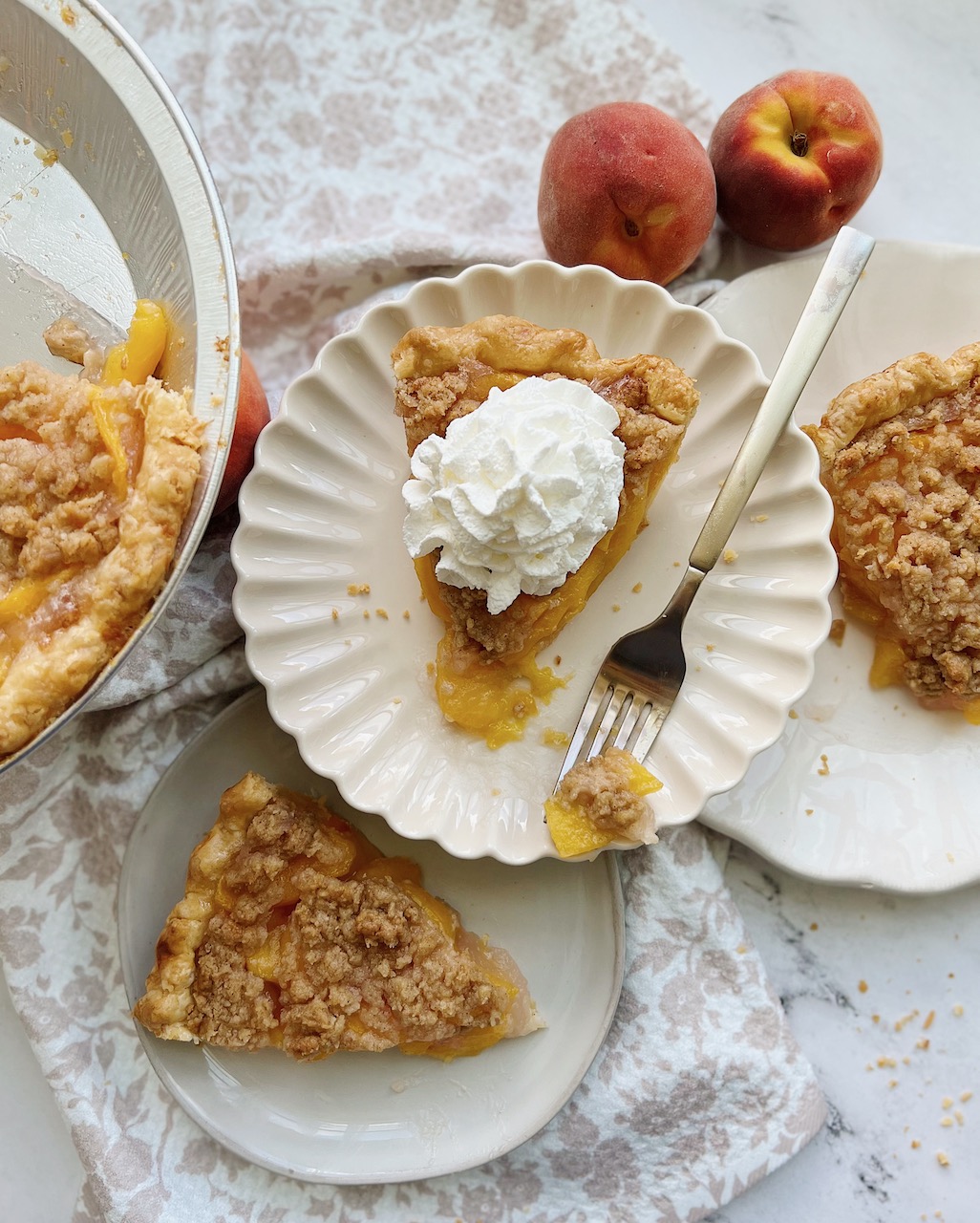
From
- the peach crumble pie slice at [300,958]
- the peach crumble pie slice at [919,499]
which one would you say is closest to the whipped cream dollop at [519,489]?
the peach crumble pie slice at [919,499]

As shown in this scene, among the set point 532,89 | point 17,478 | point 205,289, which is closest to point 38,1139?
point 17,478

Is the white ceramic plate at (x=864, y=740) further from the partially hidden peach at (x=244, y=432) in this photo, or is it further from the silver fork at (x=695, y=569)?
the partially hidden peach at (x=244, y=432)

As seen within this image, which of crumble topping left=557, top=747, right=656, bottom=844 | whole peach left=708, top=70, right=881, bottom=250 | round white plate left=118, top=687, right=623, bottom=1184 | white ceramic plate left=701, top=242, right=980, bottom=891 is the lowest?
round white plate left=118, top=687, right=623, bottom=1184

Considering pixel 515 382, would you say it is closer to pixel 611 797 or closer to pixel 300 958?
pixel 611 797

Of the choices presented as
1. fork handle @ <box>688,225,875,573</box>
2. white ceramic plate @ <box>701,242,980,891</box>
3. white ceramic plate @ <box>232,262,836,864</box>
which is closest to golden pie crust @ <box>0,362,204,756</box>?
white ceramic plate @ <box>232,262,836,864</box>

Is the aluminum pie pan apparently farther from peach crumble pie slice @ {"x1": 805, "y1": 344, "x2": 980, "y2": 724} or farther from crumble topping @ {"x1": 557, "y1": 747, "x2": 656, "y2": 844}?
peach crumble pie slice @ {"x1": 805, "y1": 344, "x2": 980, "y2": 724}

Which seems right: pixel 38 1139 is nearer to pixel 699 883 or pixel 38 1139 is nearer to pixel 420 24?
pixel 699 883
